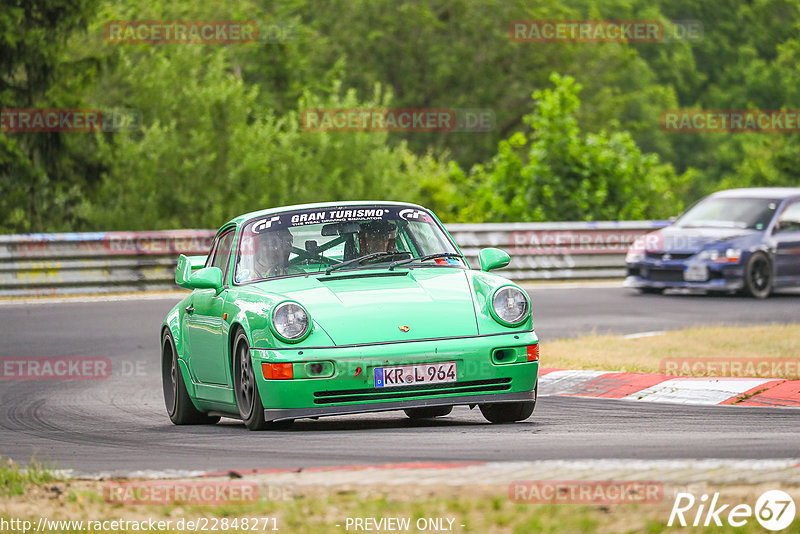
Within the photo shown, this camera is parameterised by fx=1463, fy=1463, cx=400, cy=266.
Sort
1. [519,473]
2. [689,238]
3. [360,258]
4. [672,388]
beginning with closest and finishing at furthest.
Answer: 1. [519,473]
2. [360,258]
3. [672,388]
4. [689,238]

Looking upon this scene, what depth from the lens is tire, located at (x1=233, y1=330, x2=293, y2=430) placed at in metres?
8.57

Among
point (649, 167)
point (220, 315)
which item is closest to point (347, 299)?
point (220, 315)

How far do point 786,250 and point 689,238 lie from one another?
1.43 meters

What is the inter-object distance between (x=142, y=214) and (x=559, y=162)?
8.65 m

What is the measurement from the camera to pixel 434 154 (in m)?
71.2

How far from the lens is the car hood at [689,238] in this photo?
69.3 ft

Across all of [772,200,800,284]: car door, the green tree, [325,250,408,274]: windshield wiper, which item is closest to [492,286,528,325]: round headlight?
[325,250,408,274]: windshield wiper

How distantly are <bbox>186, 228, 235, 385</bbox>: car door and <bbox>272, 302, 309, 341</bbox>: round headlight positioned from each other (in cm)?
83

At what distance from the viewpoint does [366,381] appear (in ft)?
27.3

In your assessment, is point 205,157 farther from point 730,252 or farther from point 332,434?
point 332,434

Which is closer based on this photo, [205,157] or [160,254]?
[160,254]

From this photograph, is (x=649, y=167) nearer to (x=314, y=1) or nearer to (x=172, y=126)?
(x=172, y=126)

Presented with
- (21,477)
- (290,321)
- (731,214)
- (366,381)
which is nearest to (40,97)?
(731,214)

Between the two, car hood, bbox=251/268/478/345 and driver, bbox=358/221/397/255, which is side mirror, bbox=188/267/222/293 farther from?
driver, bbox=358/221/397/255
